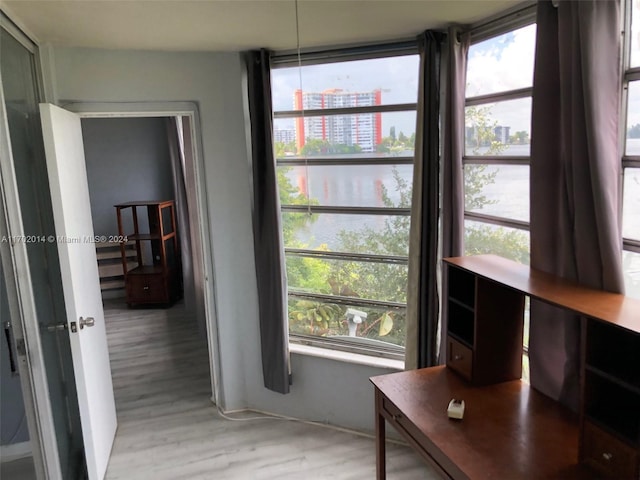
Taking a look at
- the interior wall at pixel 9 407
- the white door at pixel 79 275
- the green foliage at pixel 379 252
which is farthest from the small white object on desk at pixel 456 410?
the interior wall at pixel 9 407

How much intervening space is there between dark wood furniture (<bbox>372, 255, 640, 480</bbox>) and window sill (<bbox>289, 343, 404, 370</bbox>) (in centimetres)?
71

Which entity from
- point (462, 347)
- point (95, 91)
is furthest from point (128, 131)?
point (462, 347)

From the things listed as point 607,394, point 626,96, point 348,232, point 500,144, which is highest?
point 626,96

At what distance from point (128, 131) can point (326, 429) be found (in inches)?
186

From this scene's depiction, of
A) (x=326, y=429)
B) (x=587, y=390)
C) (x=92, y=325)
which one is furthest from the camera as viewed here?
(x=326, y=429)

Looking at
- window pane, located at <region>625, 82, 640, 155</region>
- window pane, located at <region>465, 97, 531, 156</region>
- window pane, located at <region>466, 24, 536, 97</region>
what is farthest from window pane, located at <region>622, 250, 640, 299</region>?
window pane, located at <region>466, 24, 536, 97</region>

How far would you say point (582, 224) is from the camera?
63.5 inches

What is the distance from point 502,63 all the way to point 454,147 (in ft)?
1.45

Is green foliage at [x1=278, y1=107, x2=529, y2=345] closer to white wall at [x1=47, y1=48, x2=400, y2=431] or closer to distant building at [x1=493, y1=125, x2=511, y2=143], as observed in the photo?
distant building at [x1=493, y1=125, x2=511, y2=143]

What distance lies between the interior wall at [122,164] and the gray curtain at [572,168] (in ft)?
17.2

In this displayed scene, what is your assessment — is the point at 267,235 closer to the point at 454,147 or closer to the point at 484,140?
the point at 454,147

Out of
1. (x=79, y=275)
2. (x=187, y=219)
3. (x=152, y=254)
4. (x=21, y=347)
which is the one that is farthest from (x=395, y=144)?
(x=152, y=254)

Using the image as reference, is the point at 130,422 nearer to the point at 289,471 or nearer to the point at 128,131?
the point at 289,471

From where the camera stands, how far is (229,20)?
2098mm
